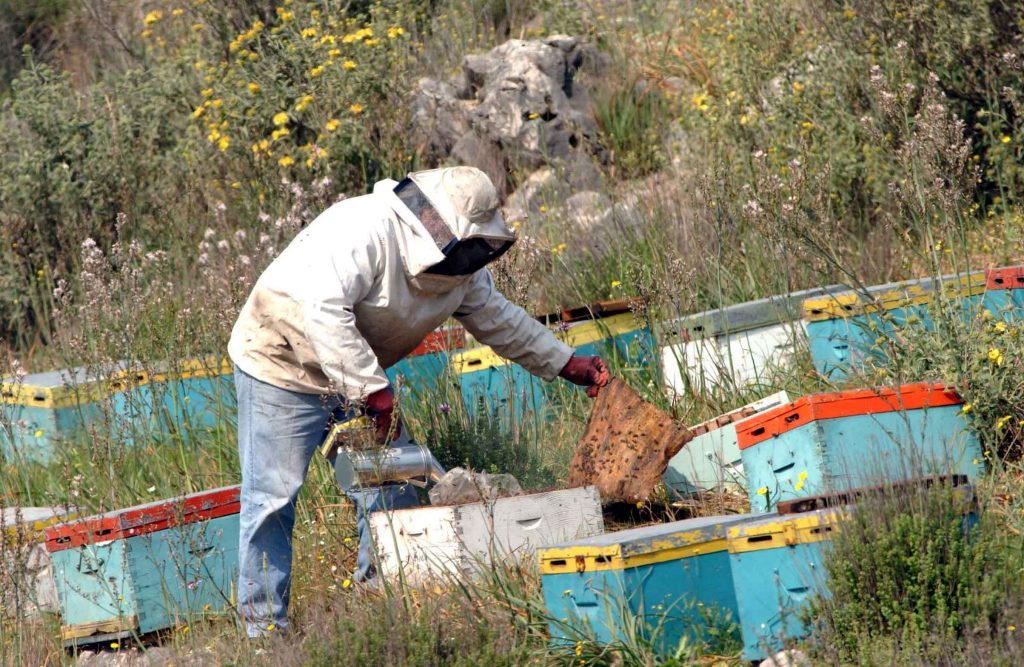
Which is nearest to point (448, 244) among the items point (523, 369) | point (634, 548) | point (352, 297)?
point (352, 297)

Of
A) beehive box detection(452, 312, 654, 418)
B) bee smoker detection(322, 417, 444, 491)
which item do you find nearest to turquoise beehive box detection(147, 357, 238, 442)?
beehive box detection(452, 312, 654, 418)

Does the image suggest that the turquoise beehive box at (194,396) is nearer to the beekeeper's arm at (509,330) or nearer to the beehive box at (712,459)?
the beekeeper's arm at (509,330)

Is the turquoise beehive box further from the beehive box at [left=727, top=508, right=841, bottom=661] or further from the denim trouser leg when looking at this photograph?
the beehive box at [left=727, top=508, right=841, bottom=661]

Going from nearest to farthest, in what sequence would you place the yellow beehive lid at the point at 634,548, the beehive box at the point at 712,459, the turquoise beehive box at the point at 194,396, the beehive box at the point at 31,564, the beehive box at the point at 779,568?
1. the beehive box at the point at 779,568
2. the yellow beehive lid at the point at 634,548
3. the beehive box at the point at 31,564
4. the beehive box at the point at 712,459
5. the turquoise beehive box at the point at 194,396

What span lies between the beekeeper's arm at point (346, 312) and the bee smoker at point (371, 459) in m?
0.23

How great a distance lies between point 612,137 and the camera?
10500 millimetres

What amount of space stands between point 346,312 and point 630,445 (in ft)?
4.06

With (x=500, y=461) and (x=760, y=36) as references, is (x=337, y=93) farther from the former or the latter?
(x=500, y=461)

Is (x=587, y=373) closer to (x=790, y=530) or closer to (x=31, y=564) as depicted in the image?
(x=790, y=530)

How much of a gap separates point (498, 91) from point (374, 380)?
682 cm

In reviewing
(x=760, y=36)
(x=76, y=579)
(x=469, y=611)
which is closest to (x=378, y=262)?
(x=469, y=611)

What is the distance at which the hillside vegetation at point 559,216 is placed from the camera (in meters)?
3.86

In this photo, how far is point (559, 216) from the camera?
9258mm

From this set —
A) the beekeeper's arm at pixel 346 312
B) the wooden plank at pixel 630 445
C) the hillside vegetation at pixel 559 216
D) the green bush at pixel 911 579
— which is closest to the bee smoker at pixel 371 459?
the beekeeper's arm at pixel 346 312
